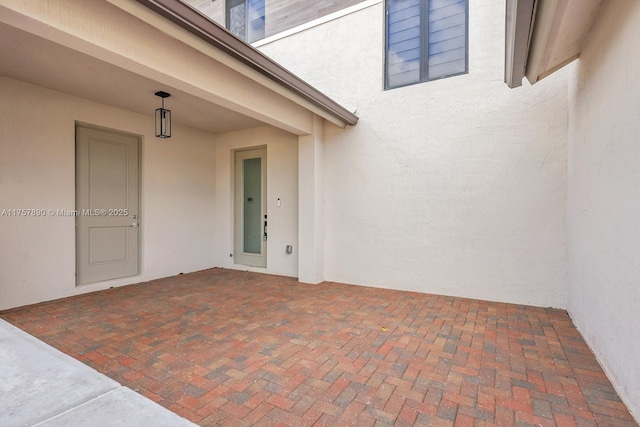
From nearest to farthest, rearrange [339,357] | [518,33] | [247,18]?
[518,33] → [339,357] → [247,18]

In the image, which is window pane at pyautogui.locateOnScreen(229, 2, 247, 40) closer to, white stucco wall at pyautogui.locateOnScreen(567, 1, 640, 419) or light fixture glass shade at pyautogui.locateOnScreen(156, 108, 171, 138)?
light fixture glass shade at pyautogui.locateOnScreen(156, 108, 171, 138)

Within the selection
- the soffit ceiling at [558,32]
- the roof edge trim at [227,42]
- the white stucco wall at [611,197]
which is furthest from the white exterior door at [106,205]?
the white stucco wall at [611,197]

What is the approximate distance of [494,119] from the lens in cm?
416

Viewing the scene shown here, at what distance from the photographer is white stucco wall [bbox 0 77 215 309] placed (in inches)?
152

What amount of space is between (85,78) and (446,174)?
4899 millimetres

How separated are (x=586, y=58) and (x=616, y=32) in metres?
0.90

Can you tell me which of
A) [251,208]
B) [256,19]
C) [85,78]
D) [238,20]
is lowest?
[251,208]

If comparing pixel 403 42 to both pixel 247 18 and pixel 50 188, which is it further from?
pixel 50 188

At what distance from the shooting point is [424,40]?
4.67m

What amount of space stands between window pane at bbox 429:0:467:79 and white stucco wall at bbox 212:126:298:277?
263 centimetres

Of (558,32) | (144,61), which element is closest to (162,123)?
(144,61)

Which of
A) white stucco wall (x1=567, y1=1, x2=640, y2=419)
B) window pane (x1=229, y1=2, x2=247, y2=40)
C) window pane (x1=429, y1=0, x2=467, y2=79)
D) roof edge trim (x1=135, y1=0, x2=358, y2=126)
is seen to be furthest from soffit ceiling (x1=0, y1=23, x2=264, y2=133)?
white stucco wall (x1=567, y1=1, x2=640, y2=419)

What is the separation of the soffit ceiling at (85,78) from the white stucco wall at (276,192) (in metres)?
0.70

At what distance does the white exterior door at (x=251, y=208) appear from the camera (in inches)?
242
